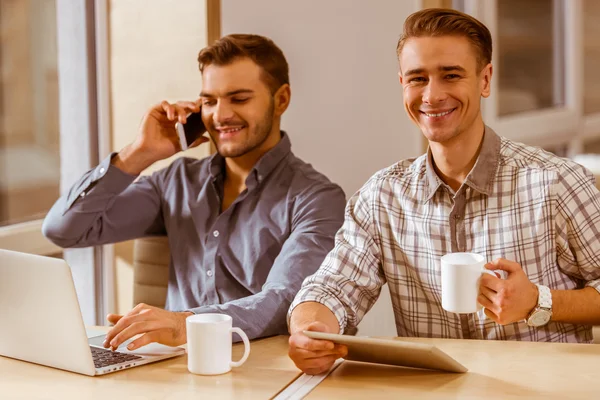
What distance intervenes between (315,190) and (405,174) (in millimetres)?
318

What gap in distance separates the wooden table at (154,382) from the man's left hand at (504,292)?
0.39 metres

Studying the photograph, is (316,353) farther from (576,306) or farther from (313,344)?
(576,306)

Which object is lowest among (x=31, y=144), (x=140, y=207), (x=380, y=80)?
(x=140, y=207)

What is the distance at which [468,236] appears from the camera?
1846 millimetres

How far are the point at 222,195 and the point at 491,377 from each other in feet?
3.70

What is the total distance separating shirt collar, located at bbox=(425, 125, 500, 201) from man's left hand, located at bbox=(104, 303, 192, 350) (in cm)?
66

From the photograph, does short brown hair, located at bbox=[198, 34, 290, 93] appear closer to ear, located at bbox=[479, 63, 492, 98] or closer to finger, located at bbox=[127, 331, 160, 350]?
ear, located at bbox=[479, 63, 492, 98]

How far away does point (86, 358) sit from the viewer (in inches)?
58.1

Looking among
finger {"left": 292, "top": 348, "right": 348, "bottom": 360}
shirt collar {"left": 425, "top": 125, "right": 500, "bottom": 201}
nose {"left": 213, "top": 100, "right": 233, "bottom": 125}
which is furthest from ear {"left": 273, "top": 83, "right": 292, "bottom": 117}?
finger {"left": 292, "top": 348, "right": 348, "bottom": 360}

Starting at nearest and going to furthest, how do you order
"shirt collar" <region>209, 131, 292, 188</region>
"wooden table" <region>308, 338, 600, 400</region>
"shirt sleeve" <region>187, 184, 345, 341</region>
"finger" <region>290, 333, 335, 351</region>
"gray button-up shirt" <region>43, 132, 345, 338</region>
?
"wooden table" <region>308, 338, 600, 400</region>
"finger" <region>290, 333, 335, 351</region>
"shirt sleeve" <region>187, 184, 345, 341</region>
"gray button-up shirt" <region>43, 132, 345, 338</region>
"shirt collar" <region>209, 131, 292, 188</region>

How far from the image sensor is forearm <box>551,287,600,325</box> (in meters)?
1.67

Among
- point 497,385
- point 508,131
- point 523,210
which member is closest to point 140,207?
point 523,210

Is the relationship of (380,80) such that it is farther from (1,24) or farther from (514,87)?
(514,87)

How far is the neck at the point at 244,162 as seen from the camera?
2342 mm
